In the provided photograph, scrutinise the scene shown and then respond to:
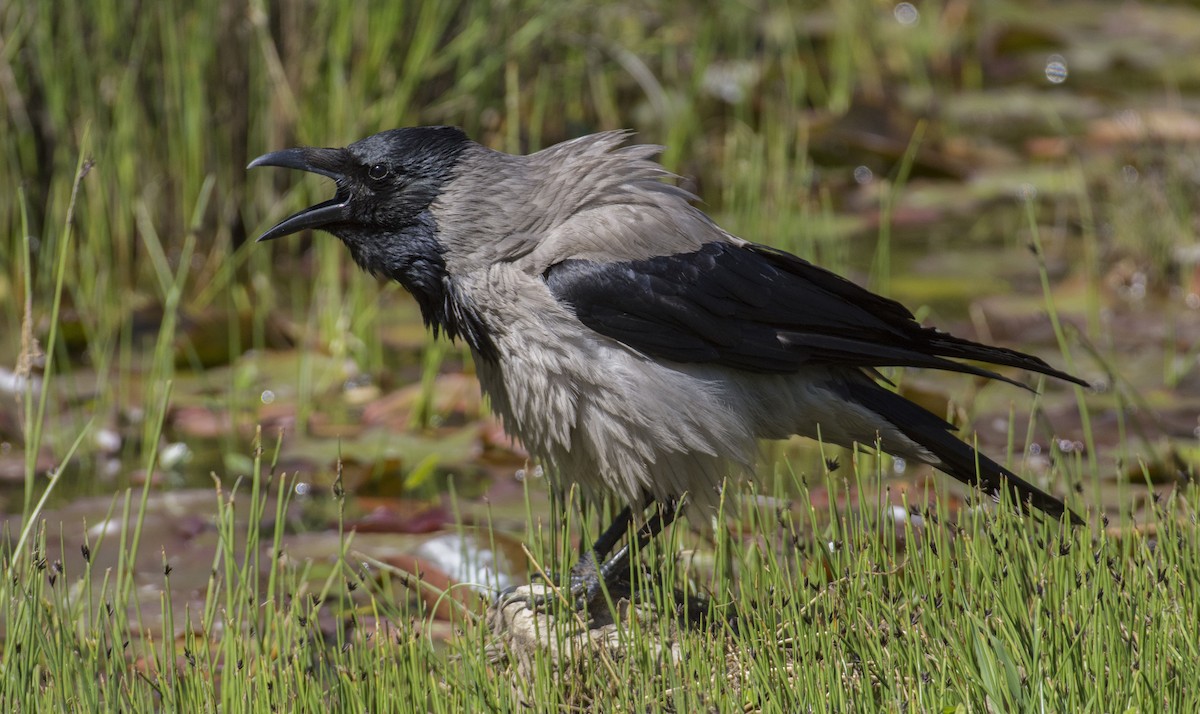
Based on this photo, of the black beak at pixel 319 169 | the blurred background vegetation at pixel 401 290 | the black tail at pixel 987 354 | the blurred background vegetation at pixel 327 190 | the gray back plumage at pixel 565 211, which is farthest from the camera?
the blurred background vegetation at pixel 327 190

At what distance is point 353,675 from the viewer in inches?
114

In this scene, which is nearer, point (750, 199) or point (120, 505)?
point (120, 505)

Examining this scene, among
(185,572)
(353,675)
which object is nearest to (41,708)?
(353,675)

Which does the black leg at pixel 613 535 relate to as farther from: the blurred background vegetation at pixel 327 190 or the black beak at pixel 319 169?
the blurred background vegetation at pixel 327 190

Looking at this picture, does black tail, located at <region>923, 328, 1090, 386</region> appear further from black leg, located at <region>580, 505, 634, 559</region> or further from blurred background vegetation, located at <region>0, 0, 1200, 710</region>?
black leg, located at <region>580, 505, 634, 559</region>

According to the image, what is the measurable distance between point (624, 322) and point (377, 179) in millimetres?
720

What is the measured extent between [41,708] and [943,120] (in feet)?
22.7

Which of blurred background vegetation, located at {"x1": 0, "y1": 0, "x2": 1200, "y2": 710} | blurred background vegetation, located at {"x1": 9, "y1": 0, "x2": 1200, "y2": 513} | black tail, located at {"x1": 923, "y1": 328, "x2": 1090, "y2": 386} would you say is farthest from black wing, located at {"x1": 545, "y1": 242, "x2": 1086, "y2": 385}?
blurred background vegetation, located at {"x1": 9, "y1": 0, "x2": 1200, "y2": 513}

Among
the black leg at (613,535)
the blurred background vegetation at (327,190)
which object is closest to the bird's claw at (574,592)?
the black leg at (613,535)

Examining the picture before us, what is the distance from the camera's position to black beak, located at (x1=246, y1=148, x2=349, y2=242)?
368 cm

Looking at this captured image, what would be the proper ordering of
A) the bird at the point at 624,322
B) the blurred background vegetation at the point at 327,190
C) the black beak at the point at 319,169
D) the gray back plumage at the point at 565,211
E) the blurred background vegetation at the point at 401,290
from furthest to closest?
the blurred background vegetation at the point at 327,190 < the blurred background vegetation at the point at 401,290 < the black beak at the point at 319,169 < the gray back plumage at the point at 565,211 < the bird at the point at 624,322

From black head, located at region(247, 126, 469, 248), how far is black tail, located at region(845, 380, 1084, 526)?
1.12 m

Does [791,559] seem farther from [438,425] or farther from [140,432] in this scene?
[140,432]

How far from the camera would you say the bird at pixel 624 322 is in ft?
11.3
